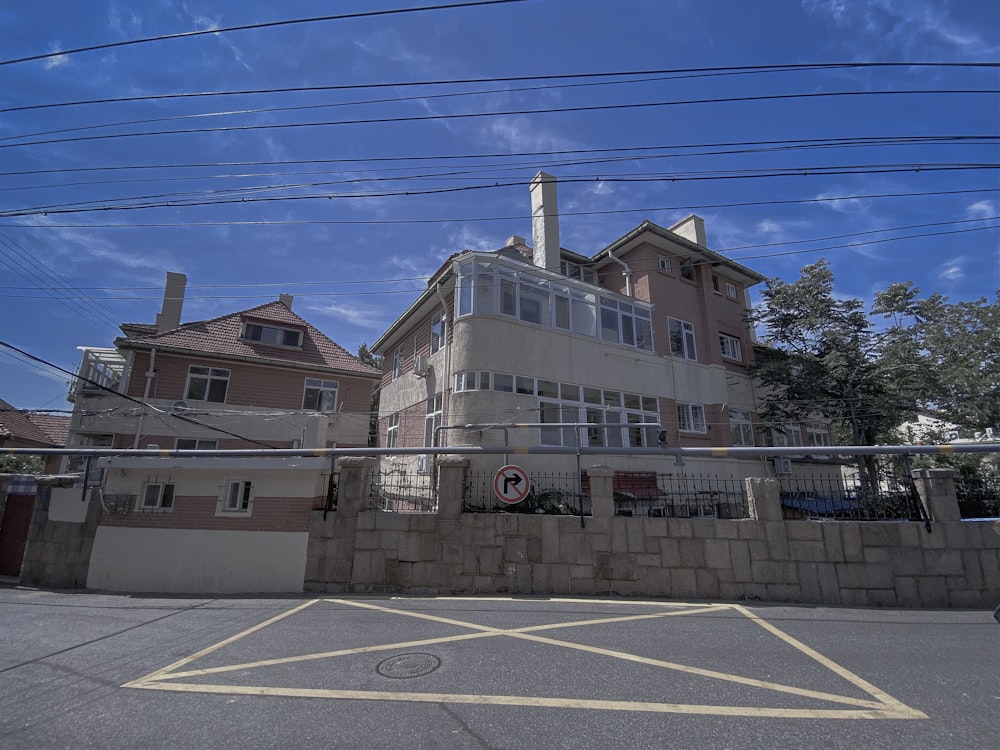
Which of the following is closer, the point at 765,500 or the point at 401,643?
the point at 401,643

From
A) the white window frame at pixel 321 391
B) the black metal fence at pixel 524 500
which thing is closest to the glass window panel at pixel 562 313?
the black metal fence at pixel 524 500

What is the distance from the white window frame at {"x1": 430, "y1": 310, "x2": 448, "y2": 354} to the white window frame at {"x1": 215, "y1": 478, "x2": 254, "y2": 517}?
7.40m

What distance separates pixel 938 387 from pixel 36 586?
2795 cm

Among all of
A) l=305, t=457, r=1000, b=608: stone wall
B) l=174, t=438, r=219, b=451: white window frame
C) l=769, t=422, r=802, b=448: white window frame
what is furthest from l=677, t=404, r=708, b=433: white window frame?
l=174, t=438, r=219, b=451: white window frame

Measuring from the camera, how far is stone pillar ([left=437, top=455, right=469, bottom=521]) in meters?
8.62

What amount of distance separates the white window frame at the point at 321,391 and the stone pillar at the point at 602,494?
1452cm

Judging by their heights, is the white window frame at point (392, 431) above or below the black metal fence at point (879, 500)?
above

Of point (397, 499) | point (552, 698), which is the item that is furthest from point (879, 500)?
point (397, 499)

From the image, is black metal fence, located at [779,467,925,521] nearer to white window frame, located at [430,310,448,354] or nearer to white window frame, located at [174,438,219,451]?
white window frame, located at [430,310,448,354]

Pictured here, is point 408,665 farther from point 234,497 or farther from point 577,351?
point 577,351

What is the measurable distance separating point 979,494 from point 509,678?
36.7 feet

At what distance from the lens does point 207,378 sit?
17953 mm

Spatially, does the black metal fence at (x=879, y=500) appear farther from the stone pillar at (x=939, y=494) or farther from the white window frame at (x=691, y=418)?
the white window frame at (x=691, y=418)

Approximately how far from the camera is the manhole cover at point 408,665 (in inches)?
184
